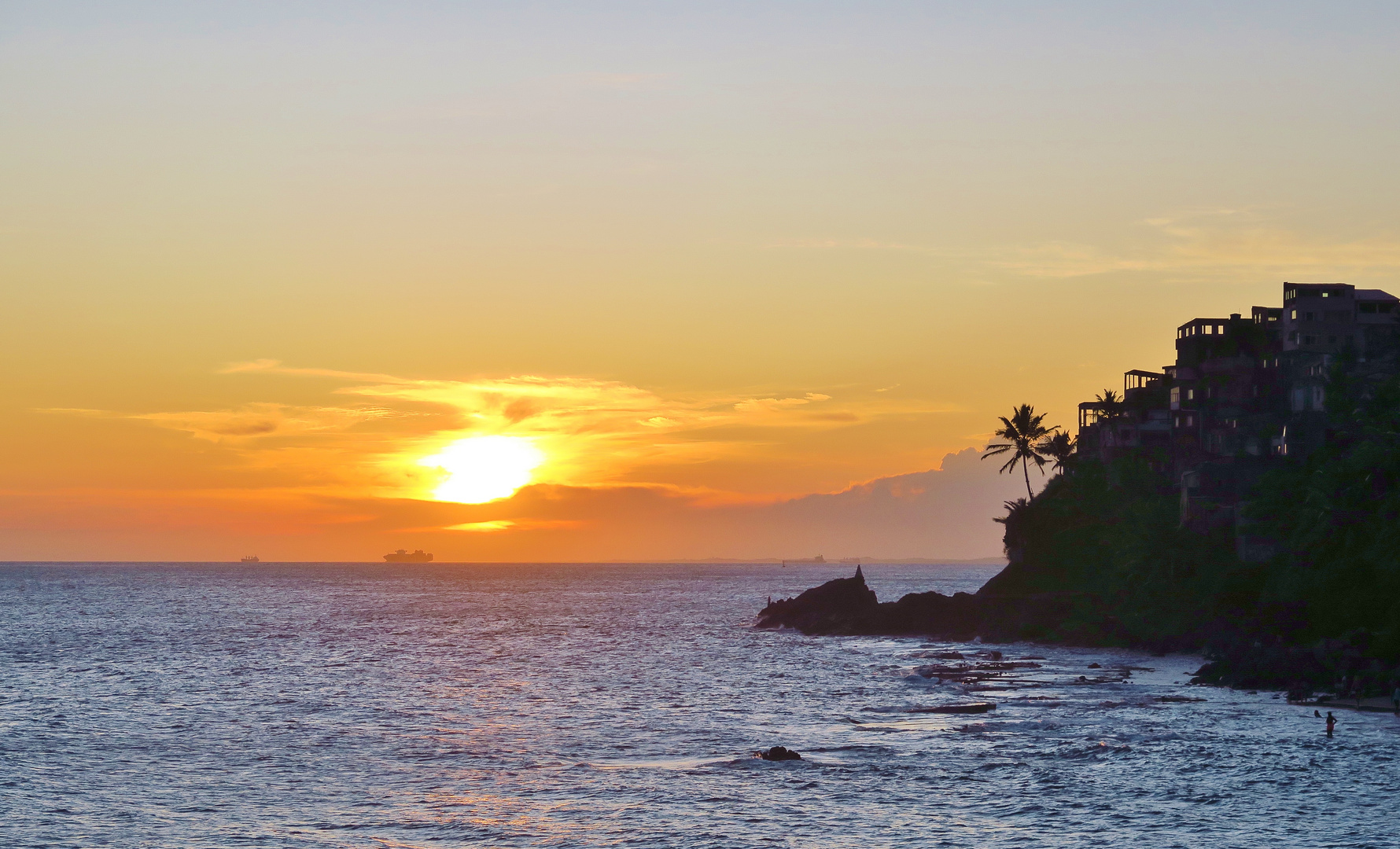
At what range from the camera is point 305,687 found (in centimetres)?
8356

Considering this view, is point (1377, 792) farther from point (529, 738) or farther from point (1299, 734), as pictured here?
point (529, 738)

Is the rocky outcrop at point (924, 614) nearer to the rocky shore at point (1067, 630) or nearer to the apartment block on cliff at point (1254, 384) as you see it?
the rocky shore at point (1067, 630)

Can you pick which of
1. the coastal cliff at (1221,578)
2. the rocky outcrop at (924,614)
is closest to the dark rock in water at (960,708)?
the coastal cliff at (1221,578)

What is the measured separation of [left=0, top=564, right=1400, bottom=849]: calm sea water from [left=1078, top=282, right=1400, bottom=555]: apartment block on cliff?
18872 millimetres

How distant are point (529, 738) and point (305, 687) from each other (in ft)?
97.8

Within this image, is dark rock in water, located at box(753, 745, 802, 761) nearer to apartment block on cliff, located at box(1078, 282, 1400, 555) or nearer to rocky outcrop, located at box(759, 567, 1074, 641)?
apartment block on cliff, located at box(1078, 282, 1400, 555)

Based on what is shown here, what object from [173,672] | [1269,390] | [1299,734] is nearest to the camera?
[1299,734]

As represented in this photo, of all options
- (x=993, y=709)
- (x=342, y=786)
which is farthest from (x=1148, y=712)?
(x=342, y=786)

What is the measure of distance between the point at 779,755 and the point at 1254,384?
7283cm

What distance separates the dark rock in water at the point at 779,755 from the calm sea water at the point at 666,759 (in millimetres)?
690

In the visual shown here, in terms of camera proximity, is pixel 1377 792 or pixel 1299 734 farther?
pixel 1299 734

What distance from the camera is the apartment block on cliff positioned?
326 ft

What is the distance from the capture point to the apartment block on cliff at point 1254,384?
3915 inches

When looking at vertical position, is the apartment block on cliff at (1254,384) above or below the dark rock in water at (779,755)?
above
